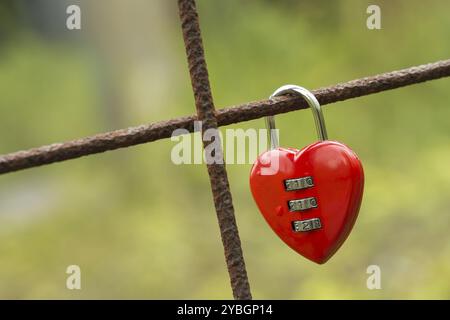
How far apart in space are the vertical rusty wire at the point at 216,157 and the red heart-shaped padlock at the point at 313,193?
4 centimetres

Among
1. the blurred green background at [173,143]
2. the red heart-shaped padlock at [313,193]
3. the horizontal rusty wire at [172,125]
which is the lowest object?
the red heart-shaped padlock at [313,193]

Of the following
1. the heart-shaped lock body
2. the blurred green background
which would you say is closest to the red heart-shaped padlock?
the heart-shaped lock body

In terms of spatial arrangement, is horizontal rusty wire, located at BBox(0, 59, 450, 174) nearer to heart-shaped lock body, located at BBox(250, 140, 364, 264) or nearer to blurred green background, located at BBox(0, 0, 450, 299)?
heart-shaped lock body, located at BBox(250, 140, 364, 264)

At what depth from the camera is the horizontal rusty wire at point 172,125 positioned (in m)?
0.43

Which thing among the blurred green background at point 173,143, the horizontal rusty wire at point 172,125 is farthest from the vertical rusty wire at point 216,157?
the blurred green background at point 173,143

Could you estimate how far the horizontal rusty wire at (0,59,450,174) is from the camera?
0.43 meters

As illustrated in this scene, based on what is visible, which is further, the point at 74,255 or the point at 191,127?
the point at 74,255

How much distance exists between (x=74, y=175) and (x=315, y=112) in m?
2.69

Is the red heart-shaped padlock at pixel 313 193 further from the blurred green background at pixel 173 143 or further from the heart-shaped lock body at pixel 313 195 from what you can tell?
the blurred green background at pixel 173 143

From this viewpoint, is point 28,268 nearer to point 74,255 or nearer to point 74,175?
point 74,255

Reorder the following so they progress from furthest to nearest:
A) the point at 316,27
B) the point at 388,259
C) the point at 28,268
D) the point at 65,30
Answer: the point at 65,30
the point at 316,27
the point at 28,268
the point at 388,259

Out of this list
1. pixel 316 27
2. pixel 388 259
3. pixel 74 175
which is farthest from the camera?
pixel 316 27

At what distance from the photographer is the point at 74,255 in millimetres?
2652
